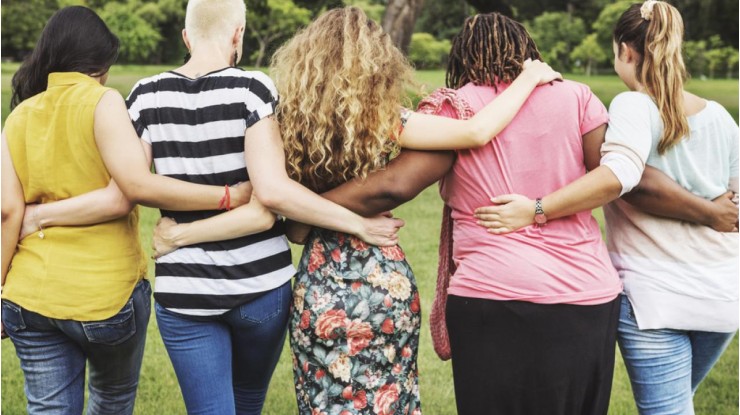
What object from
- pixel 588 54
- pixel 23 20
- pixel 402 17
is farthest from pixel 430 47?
pixel 402 17

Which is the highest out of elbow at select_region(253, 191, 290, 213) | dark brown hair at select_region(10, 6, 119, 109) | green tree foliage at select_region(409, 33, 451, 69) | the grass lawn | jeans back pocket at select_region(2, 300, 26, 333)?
dark brown hair at select_region(10, 6, 119, 109)

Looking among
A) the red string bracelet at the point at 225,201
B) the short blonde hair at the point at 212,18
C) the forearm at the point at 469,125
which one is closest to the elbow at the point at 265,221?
the red string bracelet at the point at 225,201

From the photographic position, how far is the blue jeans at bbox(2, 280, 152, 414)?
2.66m

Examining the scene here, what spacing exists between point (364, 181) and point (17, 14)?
4467cm

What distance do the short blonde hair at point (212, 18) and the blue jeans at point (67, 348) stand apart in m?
0.89

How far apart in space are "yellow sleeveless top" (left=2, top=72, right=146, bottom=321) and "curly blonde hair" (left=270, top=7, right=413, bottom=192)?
617 millimetres

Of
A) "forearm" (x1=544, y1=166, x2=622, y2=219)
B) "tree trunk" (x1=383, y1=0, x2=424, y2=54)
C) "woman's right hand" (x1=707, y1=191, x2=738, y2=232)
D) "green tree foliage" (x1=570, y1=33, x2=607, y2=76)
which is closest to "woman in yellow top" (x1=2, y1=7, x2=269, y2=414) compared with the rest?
"forearm" (x1=544, y1=166, x2=622, y2=219)

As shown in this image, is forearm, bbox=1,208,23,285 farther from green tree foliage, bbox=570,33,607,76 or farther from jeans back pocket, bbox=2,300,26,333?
green tree foliage, bbox=570,33,607,76

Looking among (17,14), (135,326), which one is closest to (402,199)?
(135,326)

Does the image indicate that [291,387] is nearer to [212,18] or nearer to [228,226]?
[228,226]

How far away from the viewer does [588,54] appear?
40.7 m

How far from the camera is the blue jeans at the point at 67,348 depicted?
2658 mm

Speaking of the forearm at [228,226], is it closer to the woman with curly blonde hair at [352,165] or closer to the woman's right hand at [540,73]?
the woman with curly blonde hair at [352,165]

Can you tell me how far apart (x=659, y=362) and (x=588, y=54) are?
132ft
